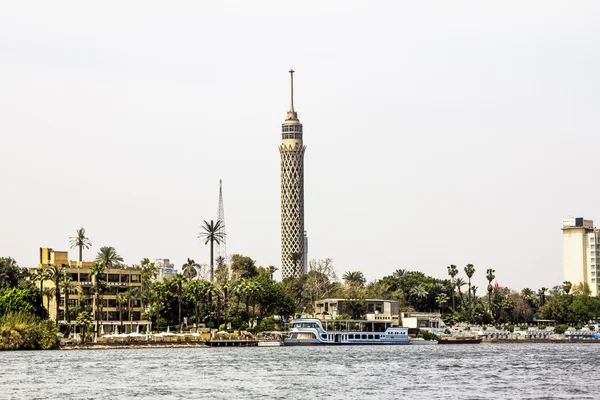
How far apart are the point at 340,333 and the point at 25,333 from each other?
59990mm

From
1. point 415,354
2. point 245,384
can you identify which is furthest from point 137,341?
point 245,384

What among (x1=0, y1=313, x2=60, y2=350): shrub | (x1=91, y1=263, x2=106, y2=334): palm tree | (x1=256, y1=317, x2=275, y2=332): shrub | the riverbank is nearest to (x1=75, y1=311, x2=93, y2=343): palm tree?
the riverbank

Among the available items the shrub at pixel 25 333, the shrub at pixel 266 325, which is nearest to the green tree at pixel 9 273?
the shrub at pixel 25 333

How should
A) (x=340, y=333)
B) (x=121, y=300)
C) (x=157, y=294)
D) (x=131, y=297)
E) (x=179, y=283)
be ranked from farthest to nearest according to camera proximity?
(x=340, y=333), (x=131, y=297), (x=121, y=300), (x=157, y=294), (x=179, y=283)

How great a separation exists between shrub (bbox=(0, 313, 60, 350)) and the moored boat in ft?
147

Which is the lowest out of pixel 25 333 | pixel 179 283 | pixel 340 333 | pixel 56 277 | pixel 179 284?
pixel 340 333

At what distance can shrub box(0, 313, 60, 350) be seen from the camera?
151m

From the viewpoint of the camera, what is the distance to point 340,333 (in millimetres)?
193250

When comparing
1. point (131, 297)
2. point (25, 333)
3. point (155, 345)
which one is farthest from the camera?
point (131, 297)

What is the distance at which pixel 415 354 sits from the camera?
6093 inches

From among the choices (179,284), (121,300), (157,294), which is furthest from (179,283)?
(121,300)

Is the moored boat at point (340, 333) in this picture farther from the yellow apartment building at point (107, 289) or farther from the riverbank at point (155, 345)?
the yellow apartment building at point (107, 289)

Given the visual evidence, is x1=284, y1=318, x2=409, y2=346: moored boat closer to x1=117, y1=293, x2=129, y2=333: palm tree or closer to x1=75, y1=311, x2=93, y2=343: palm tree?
x1=117, y1=293, x2=129, y2=333: palm tree

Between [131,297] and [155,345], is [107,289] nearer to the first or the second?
[131,297]
